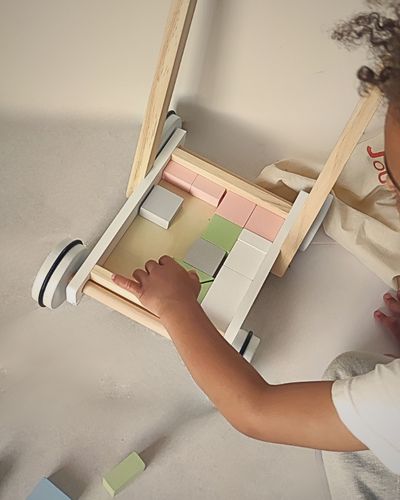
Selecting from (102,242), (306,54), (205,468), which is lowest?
(205,468)

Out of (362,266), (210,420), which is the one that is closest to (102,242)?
(210,420)

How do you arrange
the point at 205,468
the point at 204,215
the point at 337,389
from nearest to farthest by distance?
the point at 337,389, the point at 205,468, the point at 204,215

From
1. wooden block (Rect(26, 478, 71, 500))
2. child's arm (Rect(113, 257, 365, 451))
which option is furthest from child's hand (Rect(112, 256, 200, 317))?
wooden block (Rect(26, 478, 71, 500))

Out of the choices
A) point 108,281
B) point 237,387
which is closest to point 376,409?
point 237,387

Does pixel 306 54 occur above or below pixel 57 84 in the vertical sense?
above

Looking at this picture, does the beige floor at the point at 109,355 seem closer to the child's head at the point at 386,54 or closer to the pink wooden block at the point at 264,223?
the pink wooden block at the point at 264,223

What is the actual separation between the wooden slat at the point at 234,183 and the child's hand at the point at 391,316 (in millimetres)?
184

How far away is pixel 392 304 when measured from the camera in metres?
0.94

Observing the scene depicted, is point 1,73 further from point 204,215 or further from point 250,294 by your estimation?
point 250,294

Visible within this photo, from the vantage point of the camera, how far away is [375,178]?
97cm

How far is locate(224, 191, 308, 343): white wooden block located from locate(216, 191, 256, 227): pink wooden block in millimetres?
52

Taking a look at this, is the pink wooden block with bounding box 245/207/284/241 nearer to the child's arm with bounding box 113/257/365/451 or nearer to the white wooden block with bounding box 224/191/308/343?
the white wooden block with bounding box 224/191/308/343

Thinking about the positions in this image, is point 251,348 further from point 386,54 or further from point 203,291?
point 386,54

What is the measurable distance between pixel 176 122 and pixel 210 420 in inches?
15.6
